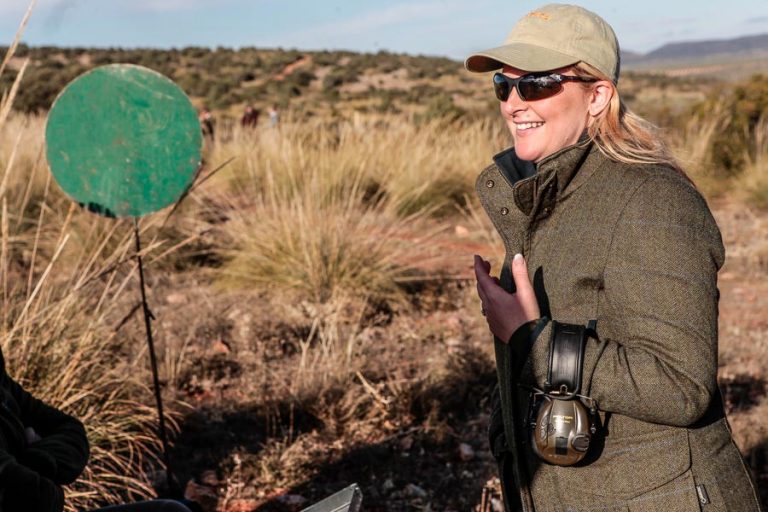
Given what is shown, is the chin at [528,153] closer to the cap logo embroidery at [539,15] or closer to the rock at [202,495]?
the cap logo embroidery at [539,15]

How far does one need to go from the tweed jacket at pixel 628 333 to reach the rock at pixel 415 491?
2274 mm

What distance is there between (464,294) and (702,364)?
5.48 meters

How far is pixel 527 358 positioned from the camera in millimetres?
1753

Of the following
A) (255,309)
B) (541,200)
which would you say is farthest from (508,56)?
(255,309)

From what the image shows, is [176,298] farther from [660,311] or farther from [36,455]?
Result: [660,311]

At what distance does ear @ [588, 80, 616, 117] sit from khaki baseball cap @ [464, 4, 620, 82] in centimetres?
2

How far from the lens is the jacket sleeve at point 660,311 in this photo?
5.29 ft

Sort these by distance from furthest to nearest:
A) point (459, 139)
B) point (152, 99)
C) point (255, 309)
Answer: point (459, 139) → point (255, 309) → point (152, 99)

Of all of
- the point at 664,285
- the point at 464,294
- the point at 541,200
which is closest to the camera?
the point at 664,285

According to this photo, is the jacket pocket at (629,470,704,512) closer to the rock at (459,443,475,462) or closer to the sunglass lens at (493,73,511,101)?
the sunglass lens at (493,73,511,101)

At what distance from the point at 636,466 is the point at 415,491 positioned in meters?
2.58

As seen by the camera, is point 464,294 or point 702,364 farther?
point 464,294

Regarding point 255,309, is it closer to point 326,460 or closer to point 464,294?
point 464,294

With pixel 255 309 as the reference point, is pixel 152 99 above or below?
above
